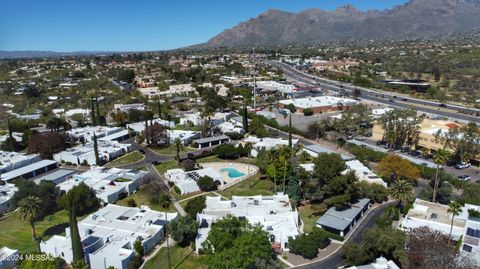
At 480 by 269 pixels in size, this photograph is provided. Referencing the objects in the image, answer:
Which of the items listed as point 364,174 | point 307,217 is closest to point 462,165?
point 364,174

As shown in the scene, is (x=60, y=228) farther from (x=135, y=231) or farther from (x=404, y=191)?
(x=404, y=191)

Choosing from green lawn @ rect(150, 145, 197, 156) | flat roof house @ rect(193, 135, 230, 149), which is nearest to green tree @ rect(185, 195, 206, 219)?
green lawn @ rect(150, 145, 197, 156)

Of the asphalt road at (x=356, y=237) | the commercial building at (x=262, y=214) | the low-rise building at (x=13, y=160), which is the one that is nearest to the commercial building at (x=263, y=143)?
the commercial building at (x=262, y=214)

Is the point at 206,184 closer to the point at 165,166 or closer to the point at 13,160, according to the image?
the point at 165,166

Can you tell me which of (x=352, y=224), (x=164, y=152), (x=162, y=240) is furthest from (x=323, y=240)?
(x=164, y=152)

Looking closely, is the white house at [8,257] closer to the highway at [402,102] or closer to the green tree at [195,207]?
the green tree at [195,207]
